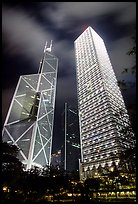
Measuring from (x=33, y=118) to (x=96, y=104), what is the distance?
3420 cm

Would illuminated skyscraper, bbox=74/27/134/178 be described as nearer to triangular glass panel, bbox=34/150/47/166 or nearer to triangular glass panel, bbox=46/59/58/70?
triangular glass panel, bbox=46/59/58/70

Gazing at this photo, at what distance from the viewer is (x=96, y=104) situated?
108 metres

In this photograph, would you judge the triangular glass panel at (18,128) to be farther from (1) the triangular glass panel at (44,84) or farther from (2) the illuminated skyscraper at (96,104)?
(2) the illuminated skyscraper at (96,104)

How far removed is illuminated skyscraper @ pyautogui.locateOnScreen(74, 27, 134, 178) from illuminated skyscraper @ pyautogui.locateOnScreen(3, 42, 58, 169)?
17839 mm

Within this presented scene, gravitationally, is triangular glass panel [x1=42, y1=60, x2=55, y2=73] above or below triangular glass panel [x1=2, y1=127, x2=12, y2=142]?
above

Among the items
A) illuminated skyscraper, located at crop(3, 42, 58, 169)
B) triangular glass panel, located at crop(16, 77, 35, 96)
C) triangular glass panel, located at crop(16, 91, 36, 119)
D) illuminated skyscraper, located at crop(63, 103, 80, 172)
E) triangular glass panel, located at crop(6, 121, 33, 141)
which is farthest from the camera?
illuminated skyscraper, located at crop(63, 103, 80, 172)

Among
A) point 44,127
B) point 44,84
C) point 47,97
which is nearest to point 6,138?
point 44,127

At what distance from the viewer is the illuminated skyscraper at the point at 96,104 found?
89.9 m

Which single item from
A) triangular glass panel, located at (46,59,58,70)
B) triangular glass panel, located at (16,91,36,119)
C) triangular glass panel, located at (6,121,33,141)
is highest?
triangular glass panel, located at (46,59,58,70)

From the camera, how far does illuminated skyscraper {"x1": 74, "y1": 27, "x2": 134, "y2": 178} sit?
89938 millimetres

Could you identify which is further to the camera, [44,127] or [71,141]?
[71,141]

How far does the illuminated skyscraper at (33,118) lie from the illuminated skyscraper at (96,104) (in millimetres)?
17839

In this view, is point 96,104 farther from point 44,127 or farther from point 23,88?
point 23,88

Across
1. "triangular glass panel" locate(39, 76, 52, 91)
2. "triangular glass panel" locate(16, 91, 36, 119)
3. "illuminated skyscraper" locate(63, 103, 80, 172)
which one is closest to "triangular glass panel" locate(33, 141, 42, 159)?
"triangular glass panel" locate(16, 91, 36, 119)
